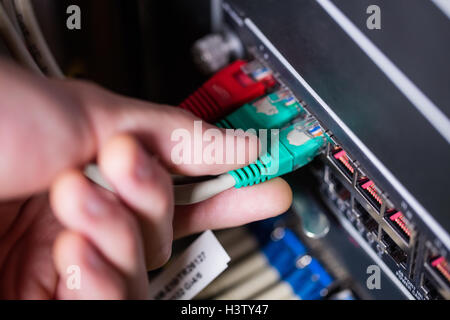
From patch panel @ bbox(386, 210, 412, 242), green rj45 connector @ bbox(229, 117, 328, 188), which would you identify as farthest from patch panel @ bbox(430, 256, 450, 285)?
green rj45 connector @ bbox(229, 117, 328, 188)

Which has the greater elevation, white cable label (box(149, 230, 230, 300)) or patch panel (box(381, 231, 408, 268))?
patch panel (box(381, 231, 408, 268))

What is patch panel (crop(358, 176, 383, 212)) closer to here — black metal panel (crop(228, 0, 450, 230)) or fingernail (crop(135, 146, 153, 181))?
black metal panel (crop(228, 0, 450, 230))

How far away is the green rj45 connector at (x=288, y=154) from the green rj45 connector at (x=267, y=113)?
0.04 feet

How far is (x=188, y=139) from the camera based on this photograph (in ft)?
1.29

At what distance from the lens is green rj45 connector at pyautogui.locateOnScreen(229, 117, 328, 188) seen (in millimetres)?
469

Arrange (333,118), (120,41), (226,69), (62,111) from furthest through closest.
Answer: (120,41), (226,69), (333,118), (62,111)

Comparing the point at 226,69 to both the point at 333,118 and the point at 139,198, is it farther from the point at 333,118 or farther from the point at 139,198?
the point at 139,198

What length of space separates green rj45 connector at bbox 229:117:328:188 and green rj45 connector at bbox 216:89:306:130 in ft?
0.04

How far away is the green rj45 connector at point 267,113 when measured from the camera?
0.51 metres

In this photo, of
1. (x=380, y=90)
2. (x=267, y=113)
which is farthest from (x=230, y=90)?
(x=380, y=90)

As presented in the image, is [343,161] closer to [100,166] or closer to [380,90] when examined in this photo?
[380,90]

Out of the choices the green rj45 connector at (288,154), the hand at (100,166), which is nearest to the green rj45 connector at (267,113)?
the green rj45 connector at (288,154)
